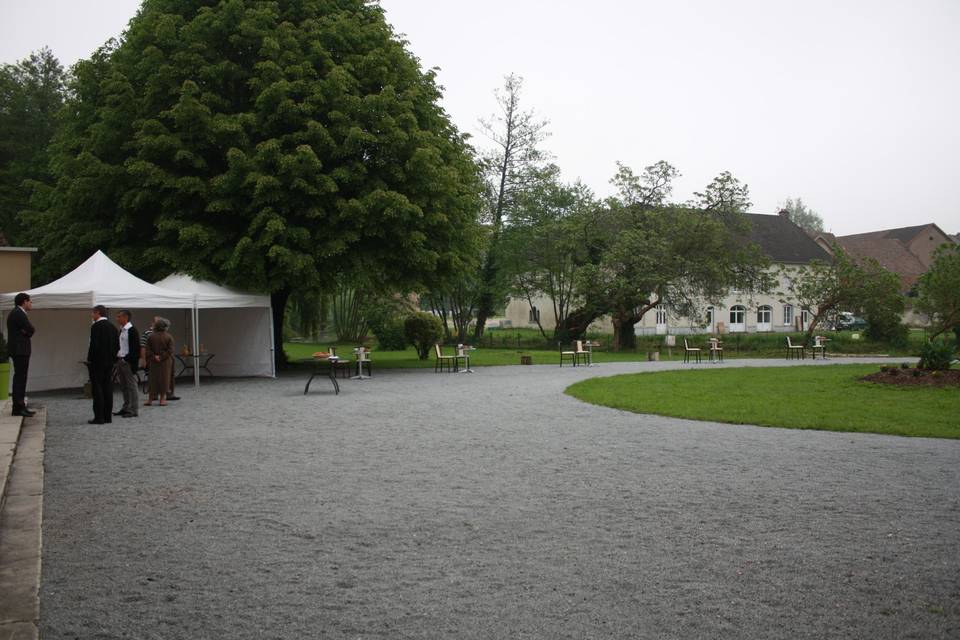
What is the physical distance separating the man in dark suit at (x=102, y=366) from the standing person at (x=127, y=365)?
65cm

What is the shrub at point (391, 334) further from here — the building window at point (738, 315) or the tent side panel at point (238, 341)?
the building window at point (738, 315)

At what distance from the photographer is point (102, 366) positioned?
12.6 metres

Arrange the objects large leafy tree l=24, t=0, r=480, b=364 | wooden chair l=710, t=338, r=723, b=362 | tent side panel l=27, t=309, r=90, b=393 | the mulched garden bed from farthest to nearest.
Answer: wooden chair l=710, t=338, r=723, b=362 < large leafy tree l=24, t=0, r=480, b=364 < tent side panel l=27, t=309, r=90, b=393 < the mulched garden bed

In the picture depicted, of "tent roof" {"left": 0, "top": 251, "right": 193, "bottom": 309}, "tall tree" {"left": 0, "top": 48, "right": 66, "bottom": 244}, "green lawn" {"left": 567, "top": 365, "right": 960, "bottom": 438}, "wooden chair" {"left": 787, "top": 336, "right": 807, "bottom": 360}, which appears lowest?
"green lawn" {"left": 567, "top": 365, "right": 960, "bottom": 438}

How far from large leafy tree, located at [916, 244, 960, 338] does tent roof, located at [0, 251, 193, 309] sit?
1028 inches

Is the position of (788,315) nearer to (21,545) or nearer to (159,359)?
(159,359)

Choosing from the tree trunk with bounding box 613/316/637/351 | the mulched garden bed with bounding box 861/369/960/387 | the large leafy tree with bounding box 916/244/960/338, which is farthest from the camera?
the tree trunk with bounding box 613/316/637/351

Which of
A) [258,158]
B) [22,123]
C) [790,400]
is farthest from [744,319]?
[22,123]

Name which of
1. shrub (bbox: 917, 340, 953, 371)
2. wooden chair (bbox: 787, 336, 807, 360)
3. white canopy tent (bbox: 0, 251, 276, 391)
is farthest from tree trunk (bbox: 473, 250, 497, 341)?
shrub (bbox: 917, 340, 953, 371)

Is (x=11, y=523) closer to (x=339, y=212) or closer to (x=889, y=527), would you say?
(x=889, y=527)

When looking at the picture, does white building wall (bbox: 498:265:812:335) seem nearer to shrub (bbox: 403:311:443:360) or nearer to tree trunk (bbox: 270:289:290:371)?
shrub (bbox: 403:311:443:360)

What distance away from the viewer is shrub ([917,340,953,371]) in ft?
58.5

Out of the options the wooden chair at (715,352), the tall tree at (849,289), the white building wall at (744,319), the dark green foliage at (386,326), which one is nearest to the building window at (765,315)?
the white building wall at (744,319)

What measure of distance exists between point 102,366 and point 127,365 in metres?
0.97
